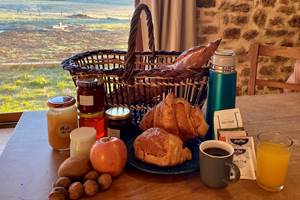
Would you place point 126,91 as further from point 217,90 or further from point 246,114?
point 246,114

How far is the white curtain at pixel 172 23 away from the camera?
2.69 m

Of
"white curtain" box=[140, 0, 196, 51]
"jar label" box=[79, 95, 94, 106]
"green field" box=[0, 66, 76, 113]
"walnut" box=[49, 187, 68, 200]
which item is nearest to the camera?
"walnut" box=[49, 187, 68, 200]

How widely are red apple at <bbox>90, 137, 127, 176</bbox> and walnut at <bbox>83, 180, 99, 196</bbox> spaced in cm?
5

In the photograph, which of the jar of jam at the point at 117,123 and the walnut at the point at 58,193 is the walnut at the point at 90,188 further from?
the jar of jam at the point at 117,123

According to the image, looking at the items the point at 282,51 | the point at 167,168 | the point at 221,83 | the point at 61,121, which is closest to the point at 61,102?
the point at 61,121

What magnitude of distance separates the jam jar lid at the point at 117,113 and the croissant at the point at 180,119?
98 millimetres

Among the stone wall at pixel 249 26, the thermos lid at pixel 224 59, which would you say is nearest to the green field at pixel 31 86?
the stone wall at pixel 249 26

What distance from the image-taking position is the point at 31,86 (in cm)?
335

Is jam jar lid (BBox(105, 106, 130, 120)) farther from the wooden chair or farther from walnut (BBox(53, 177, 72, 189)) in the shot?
the wooden chair

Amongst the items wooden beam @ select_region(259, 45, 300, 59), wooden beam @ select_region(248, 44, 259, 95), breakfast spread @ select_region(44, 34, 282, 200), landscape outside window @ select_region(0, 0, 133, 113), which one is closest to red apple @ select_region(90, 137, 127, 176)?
breakfast spread @ select_region(44, 34, 282, 200)

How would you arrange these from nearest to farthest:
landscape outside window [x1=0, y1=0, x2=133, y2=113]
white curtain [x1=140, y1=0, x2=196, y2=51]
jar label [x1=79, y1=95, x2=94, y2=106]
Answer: jar label [x1=79, y1=95, x2=94, y2=106], white curtain [x1=140, y1=0, x2=196, y2=51], landscape outside window [x1=0, y1=0, x2=133, y2=113]

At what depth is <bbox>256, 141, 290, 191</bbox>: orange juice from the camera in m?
0.87

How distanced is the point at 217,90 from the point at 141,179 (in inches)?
14.1

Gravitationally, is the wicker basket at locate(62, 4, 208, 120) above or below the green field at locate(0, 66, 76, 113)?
above
